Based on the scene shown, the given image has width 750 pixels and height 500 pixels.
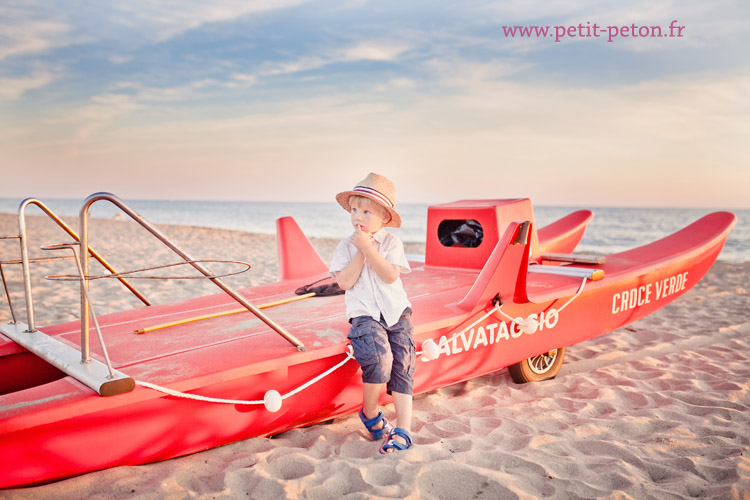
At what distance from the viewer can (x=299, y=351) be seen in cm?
265

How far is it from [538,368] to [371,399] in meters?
1.71

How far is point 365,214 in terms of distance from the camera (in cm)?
273

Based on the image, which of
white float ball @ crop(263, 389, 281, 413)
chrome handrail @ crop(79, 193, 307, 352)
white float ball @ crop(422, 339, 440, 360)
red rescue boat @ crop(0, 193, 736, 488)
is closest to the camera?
chrome handrail @ crop(79, 193, 307, 352)

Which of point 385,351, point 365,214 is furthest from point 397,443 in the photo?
point 365,214

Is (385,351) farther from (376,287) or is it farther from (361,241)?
(361,241)

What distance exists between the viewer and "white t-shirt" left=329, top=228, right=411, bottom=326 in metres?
2.77

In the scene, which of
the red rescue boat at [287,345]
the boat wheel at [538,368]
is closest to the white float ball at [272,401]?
the red rescue boat at [287,345]

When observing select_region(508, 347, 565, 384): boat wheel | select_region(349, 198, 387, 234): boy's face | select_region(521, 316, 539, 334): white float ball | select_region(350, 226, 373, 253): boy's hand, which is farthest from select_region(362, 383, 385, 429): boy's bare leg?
select_region(508, 347, 565, 384): boat wheel

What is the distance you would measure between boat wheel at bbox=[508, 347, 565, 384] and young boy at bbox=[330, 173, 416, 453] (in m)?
1.30

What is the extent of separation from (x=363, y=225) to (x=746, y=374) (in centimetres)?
324

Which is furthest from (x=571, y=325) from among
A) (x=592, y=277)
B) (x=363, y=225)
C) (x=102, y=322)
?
(x=102, y=322)

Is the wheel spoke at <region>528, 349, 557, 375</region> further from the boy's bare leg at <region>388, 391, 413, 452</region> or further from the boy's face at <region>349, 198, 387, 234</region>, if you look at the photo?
the boy's face at <region>349, 198, 387, 234</region>

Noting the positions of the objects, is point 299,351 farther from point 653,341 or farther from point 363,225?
point 653,341

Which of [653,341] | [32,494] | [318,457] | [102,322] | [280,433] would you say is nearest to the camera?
[32,494]
